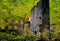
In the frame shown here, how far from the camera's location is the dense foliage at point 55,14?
25.7 ft

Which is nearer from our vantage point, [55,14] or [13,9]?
[55,14]

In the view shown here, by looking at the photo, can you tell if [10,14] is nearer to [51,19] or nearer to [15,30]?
[15,30]

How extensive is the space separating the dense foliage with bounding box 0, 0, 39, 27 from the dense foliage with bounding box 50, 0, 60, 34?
979 mm

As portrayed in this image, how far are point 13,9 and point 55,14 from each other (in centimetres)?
192

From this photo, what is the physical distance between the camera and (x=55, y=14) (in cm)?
790

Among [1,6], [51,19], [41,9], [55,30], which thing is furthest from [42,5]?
[1,6]

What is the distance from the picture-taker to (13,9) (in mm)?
8367

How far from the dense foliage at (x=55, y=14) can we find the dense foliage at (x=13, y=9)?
3.21 ft

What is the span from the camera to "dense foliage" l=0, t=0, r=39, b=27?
812 centimetres

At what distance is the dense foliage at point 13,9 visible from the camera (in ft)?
26.7

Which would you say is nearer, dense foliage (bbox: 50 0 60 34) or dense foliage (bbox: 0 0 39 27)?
dense foliage (bbox: 50 0 60 34)

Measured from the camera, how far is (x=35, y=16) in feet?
29.9

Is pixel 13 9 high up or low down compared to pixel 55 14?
up

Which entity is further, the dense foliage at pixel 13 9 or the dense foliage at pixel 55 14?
the dense foliage at pixel 13 9
